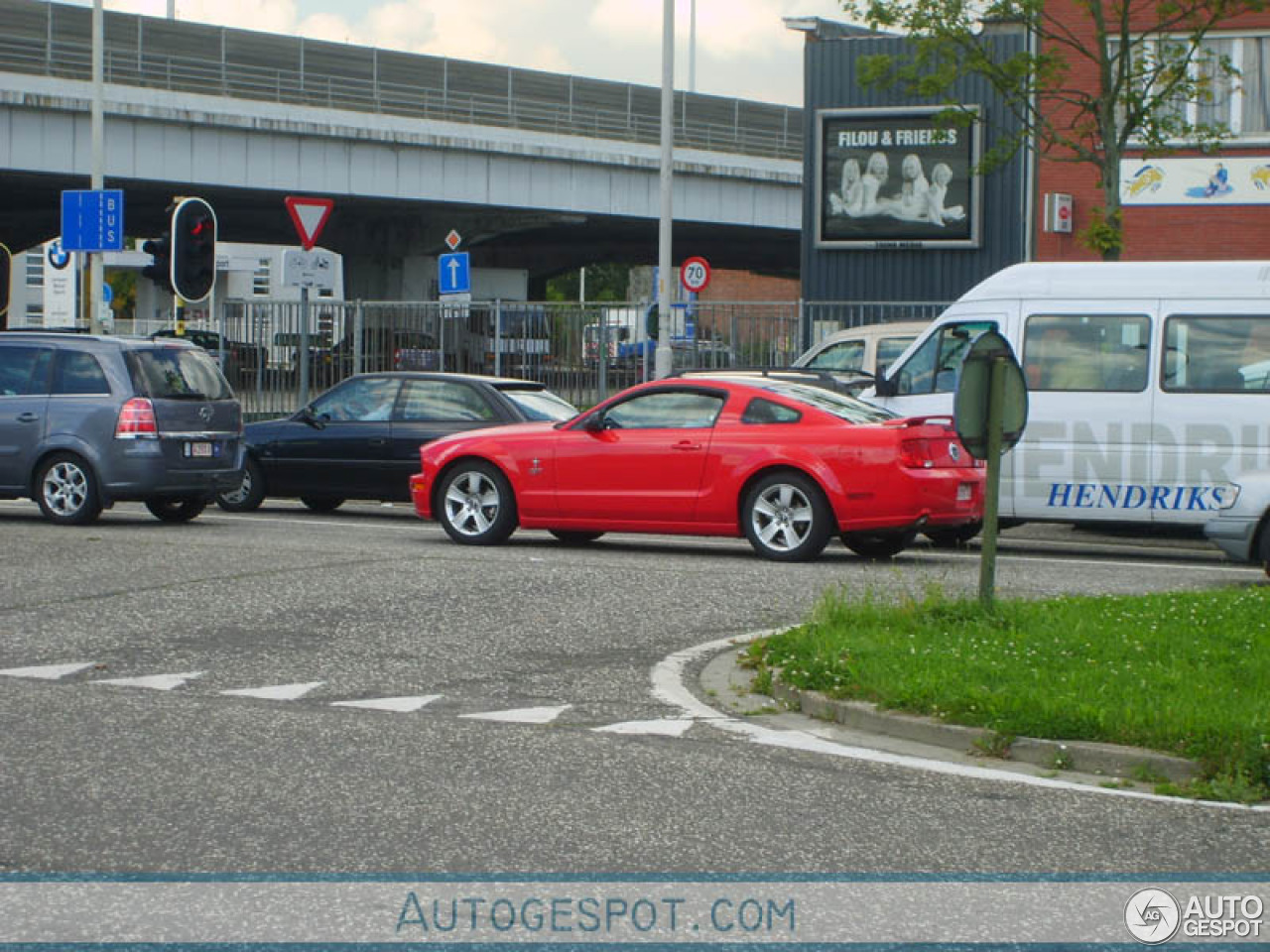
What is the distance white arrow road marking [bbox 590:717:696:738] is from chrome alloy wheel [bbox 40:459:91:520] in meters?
10.7

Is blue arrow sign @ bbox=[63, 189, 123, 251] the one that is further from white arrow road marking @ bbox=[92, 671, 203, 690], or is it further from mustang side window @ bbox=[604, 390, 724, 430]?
white arrow road marking @ bbox=[92, 671, 203, 690]

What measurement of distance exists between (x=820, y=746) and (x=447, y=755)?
4.69 ft

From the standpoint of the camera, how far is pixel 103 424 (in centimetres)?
1742

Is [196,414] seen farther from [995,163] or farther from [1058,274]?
[995,163]

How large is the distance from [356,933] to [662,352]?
2227 centimetres

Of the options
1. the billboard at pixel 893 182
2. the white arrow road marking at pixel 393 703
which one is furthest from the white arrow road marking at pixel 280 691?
the billboard at pixel 893 182

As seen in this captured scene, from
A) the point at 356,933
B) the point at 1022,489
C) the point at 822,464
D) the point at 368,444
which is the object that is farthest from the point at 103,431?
the point at 356,933

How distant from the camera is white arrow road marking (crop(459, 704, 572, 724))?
315 inches

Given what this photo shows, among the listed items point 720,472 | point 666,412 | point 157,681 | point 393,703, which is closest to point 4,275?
point 666,412

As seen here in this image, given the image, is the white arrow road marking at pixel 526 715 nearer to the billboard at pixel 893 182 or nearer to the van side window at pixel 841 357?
the van side window at pixel 841 357

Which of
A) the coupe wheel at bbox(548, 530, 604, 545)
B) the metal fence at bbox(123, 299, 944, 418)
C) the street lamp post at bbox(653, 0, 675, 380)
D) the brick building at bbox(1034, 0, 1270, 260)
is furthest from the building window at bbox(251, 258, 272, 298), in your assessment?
the coupe wheel at bbox(548, 530, 604, 545)

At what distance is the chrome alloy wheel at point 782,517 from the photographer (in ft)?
48.2

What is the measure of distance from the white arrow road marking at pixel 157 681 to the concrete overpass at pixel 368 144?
35871 mm

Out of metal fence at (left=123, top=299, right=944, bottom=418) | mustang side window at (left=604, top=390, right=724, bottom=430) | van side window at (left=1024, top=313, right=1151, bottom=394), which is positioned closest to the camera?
mustang side window at (left=604, top=390, right=724, bottom=430)
